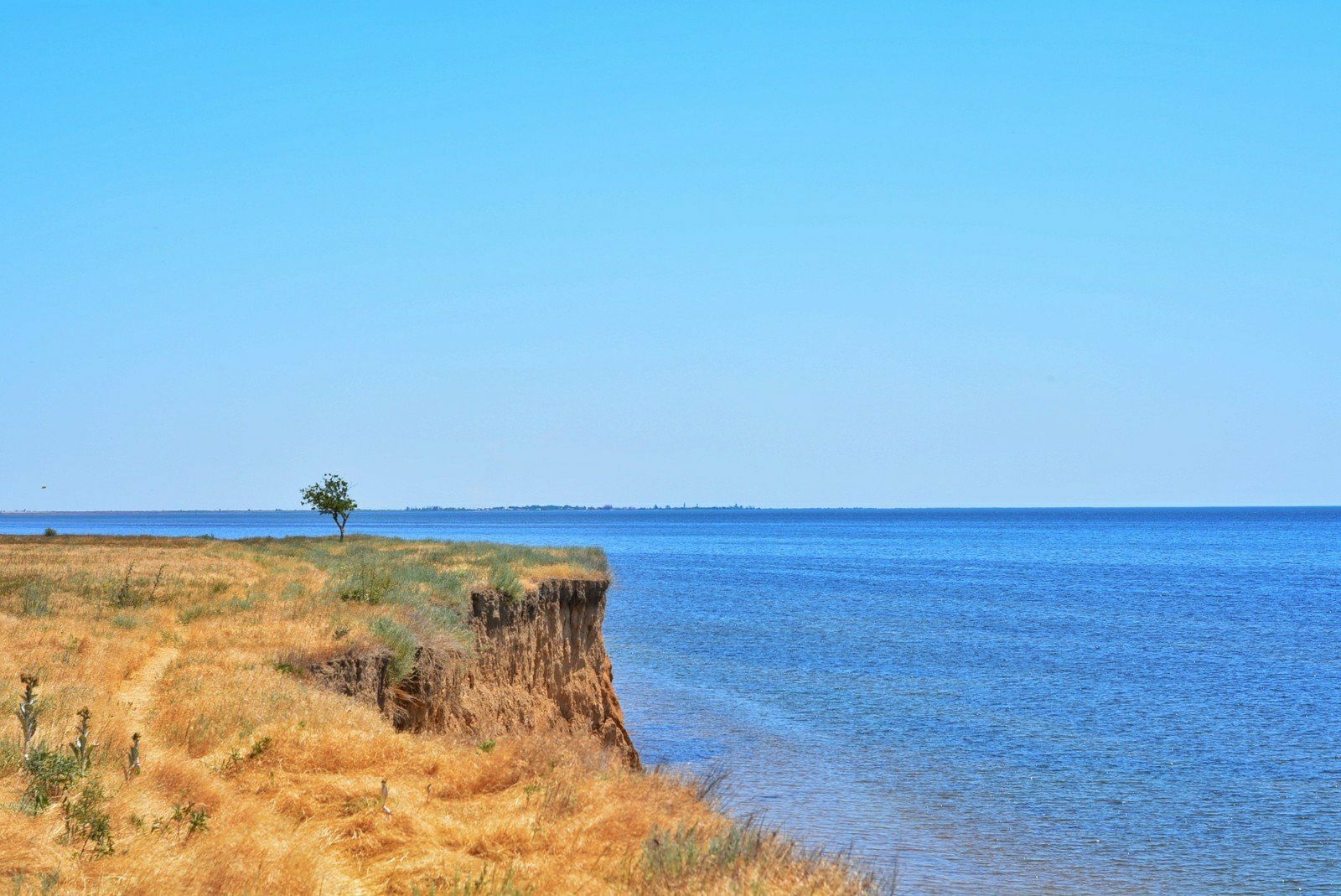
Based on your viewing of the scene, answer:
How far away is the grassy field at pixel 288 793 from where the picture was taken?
763 cm

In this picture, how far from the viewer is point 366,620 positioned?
60.3 feet

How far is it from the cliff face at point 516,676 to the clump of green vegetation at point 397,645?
0.18 m

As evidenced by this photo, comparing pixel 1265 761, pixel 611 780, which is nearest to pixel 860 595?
pixel 1265 761

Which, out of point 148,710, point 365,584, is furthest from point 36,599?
point 148,710

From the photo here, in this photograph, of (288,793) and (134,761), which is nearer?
(134,761)

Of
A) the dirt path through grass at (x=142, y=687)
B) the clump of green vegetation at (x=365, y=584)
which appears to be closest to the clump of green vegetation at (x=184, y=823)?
the dirt path through grass at (x=142, y=687)

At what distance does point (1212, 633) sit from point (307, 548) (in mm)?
40085

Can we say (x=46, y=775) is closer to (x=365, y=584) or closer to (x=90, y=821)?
(x=90, y=821)

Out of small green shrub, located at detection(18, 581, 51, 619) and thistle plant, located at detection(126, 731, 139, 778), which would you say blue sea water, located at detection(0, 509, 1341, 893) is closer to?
thistle plant, located at detection(126, 731, 139, 778)

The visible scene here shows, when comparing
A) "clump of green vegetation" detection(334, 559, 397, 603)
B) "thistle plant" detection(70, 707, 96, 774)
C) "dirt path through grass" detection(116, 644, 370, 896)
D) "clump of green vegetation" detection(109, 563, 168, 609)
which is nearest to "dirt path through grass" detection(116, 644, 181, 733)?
"dirt path through grass" detection(116, 644, 370, 896)

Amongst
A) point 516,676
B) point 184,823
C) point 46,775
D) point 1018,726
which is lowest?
point 1018,726

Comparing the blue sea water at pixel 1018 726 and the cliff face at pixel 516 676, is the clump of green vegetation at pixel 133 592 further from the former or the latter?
the blue sea water at pixel 1018 726

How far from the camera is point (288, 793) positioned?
990 centimetres

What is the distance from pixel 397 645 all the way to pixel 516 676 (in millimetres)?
7279
